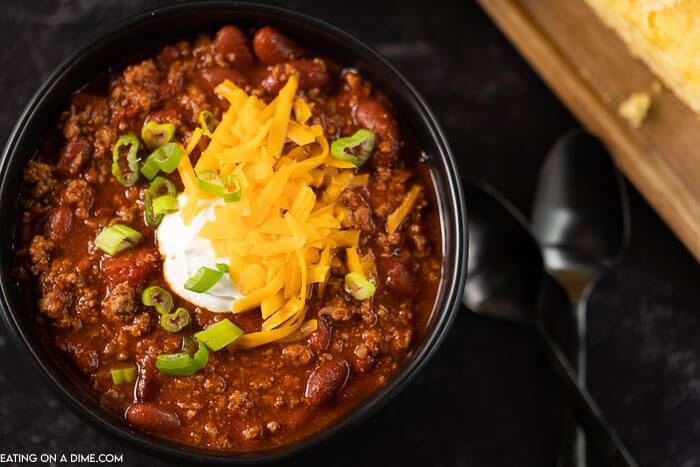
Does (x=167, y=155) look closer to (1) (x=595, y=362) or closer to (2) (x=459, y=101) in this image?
(2) (x=459, y=101)

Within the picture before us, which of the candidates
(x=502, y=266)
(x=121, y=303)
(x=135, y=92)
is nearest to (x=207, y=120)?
(x=135, y=92)

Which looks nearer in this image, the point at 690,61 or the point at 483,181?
the point at 690,61

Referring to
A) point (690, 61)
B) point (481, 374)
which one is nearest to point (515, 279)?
point (481, 374)

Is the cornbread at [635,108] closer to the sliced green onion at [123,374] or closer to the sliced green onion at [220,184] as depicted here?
the sliced green onion at [220,184]

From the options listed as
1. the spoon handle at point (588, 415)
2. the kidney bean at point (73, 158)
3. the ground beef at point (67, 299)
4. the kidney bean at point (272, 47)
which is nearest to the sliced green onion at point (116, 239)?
the ground beef at point (67, 299)

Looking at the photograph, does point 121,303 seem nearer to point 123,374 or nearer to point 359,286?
point 123,374

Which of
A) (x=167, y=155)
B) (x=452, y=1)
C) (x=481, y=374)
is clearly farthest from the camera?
(x=452, y=1)
